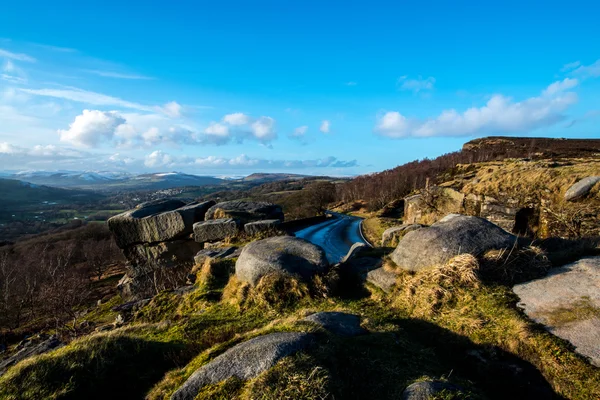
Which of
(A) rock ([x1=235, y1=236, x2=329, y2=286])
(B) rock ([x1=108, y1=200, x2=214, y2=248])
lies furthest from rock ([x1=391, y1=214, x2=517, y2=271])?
(B) rock ([x1=108, y1=200, x2=214, y2=248])

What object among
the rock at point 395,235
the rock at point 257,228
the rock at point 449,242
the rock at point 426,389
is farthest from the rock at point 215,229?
the rock at point 426,389

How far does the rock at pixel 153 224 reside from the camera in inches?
674

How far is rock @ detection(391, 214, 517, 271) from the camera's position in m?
7.96

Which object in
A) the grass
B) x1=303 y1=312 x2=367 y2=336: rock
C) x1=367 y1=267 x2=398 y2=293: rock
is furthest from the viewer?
x1=367 y1=267 x2=398 y2=293: rock

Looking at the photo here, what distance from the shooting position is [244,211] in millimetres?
17547

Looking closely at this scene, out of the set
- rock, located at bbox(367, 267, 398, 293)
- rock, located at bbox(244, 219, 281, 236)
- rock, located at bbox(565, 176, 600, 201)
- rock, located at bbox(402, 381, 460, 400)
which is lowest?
rock, located at bbox(367, 267, 398, 293)

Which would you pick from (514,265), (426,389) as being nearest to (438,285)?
(514,265)

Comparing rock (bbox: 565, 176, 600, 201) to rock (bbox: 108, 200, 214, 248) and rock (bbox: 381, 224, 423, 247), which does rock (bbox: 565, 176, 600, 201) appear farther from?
rock (bbox: 108, 200, 214, 248)

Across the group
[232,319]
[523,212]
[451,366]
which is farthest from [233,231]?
[523,212]

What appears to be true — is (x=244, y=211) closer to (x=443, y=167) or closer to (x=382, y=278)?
(x=382, y=278)

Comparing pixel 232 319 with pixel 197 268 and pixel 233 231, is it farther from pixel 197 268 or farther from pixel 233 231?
pixel 233 231

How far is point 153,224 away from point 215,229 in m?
4.41

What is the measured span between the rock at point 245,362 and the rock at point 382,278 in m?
4.80

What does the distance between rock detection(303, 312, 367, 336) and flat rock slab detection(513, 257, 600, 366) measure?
355 centimetres
